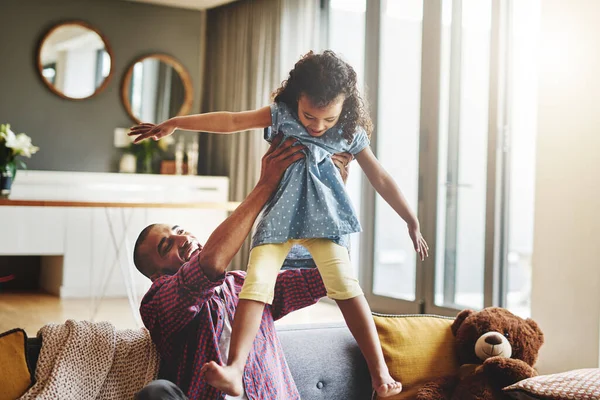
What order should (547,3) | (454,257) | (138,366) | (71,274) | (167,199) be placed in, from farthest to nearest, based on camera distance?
(167,199), (71,274), (454,257), (547,3), (138,366)

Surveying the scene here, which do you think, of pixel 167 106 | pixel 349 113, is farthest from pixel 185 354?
pixel 167 106

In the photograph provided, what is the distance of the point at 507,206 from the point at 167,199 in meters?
2.99

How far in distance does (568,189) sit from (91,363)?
2506mm

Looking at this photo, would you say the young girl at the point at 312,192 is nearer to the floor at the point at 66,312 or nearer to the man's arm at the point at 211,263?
the man's arm at the point at 211,263

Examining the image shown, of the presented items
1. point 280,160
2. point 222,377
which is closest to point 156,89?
point 280,160

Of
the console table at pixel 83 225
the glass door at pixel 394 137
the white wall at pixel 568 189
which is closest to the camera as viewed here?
the white wall at pixel 568 189

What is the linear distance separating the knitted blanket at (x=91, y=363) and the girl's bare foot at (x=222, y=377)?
36 cm

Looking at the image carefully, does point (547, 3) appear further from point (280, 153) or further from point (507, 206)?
point (280, 153)

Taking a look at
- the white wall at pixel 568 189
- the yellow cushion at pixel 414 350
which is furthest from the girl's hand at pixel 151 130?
the white wall at pixel 568 189

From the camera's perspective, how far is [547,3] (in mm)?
3580

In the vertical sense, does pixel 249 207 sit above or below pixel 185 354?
above

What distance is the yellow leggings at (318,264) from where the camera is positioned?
1.57 m

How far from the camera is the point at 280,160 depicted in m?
1.69

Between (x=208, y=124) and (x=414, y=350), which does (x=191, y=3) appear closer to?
(x=414, y=350)
